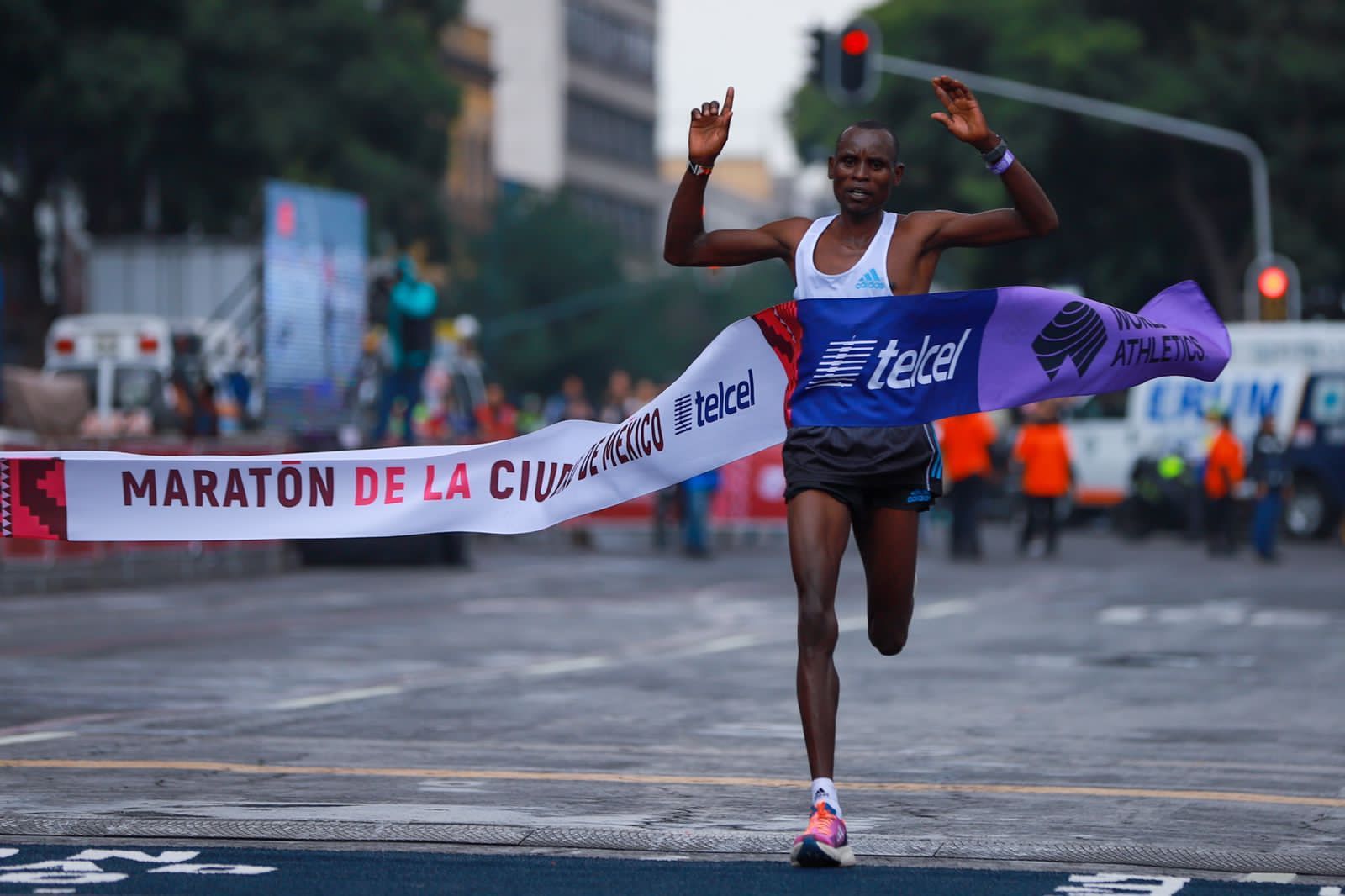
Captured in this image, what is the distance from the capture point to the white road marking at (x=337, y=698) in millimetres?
11242

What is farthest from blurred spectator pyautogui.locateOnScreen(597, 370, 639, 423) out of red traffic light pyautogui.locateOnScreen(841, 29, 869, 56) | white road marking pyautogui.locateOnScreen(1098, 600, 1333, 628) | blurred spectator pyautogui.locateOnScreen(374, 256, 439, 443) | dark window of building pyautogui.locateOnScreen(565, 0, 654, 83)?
dark window of building pyautogui.locateOnScreen(565, 0, 654, 83)

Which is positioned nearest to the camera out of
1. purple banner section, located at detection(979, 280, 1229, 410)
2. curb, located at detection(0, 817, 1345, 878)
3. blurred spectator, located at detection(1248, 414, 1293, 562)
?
curb, located at detection(0, 817, 1345, 878)

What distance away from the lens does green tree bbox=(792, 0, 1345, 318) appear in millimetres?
45781

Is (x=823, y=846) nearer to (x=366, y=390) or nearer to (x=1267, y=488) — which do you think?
(x=1267, y=488)

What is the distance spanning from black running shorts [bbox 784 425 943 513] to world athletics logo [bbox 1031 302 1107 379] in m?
0.75

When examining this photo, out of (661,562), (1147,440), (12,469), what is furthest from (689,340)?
(12,469)

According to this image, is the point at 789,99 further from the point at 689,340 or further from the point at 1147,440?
the point at 689,340

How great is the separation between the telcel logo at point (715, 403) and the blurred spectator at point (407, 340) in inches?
670

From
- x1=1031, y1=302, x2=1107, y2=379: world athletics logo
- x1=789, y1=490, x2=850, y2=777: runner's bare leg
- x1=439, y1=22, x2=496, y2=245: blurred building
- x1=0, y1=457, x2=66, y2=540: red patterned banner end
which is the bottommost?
x1=789, y1=490, x2=850, y2=777: runner's bare leg

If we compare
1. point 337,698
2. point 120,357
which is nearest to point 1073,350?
point 337,698

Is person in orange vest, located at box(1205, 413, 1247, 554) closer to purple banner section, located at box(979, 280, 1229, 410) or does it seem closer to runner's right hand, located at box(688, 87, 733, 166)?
purple banner section, located at box(979, 280, 1229, 410)

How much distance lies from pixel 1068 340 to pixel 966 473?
19.9 meters

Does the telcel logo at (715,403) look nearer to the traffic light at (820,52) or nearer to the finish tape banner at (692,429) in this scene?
the finish tape banner at (692,429)

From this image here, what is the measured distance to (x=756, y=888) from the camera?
6191 mm
